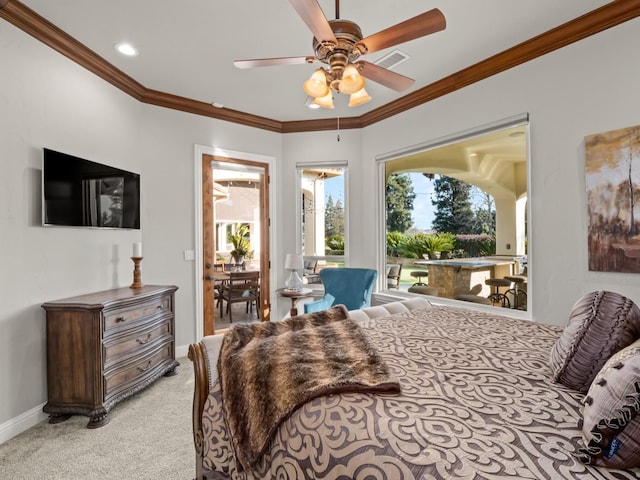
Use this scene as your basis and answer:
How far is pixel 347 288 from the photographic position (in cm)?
373

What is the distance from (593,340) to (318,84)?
5.89ft

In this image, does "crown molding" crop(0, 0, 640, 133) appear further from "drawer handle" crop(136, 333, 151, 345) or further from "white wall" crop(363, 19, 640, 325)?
"drawer handle" crop(136, 333, 151, 345)

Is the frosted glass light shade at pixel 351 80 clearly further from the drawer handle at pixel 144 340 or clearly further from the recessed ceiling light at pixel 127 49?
the drawer handle at pixel 144 340

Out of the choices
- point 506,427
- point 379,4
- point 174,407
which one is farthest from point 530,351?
point 174,407

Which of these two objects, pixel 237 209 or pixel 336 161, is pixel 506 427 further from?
pixel 237 209

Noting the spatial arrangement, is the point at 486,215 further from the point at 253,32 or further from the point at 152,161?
the point at 152,161

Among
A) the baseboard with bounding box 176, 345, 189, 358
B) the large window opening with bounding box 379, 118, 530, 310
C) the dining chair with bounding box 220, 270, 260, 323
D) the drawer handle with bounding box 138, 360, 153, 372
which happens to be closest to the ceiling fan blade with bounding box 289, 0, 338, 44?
the large window opening with bounding box 379, 118, 530, 310

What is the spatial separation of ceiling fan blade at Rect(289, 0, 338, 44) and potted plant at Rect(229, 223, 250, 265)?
3.75 metres

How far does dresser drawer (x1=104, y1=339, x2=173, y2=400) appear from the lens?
94.4 inches

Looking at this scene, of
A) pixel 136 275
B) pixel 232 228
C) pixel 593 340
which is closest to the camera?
pixel 593 340

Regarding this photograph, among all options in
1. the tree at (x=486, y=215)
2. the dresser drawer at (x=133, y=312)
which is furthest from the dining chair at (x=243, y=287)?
the tree at (x=486, y=215)

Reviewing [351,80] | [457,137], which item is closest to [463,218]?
[457,137]

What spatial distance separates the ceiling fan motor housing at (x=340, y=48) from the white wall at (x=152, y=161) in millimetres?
1788

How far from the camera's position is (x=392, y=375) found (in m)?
1.18
